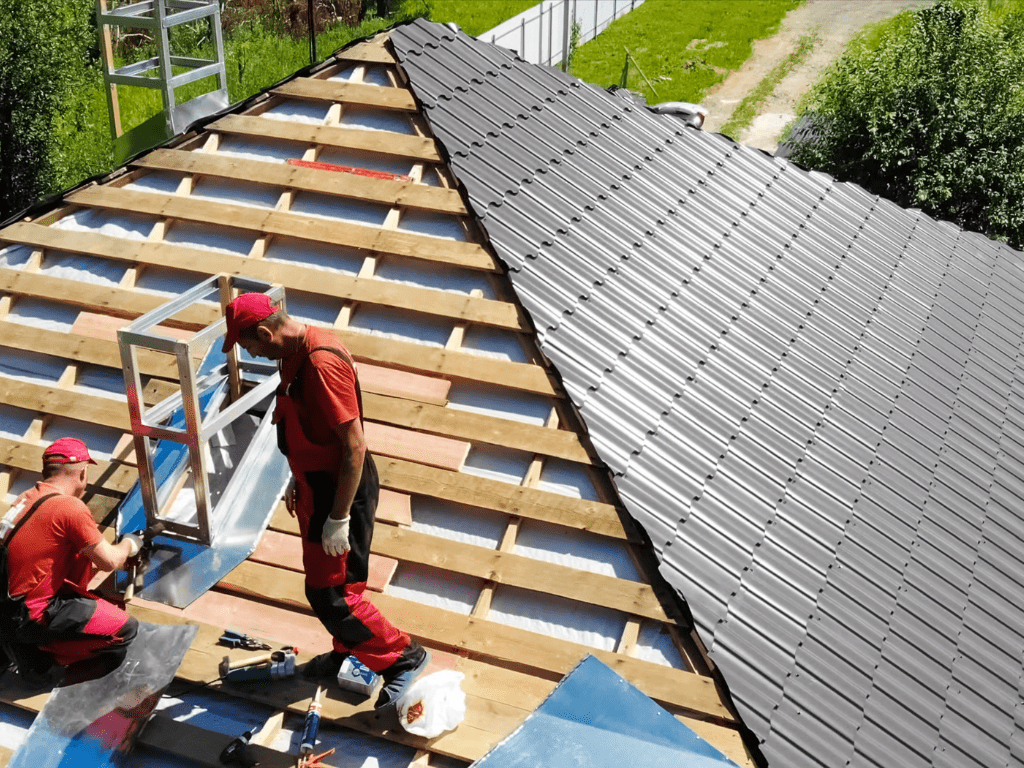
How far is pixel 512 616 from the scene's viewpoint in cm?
532

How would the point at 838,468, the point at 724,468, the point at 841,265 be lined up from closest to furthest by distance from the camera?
the point at 724,468, the point at 838,468, the point at 841,265

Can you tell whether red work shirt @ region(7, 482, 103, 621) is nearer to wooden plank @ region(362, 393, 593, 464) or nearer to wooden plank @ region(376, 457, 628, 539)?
wooden plank @ region(376, 457, 628, 539)

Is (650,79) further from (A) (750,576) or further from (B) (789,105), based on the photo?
(A) (750,576)

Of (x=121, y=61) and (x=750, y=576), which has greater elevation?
(x=750, y=576)

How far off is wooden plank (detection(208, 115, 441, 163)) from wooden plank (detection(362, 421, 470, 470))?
2.07 meters

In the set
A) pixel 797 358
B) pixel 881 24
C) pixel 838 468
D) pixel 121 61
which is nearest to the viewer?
pixel 838 468

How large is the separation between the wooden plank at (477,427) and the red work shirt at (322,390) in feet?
4.59

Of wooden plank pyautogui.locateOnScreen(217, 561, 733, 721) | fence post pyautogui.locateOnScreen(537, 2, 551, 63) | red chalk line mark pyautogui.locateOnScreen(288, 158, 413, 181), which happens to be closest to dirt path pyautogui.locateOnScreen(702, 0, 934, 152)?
fence post pyautogui.locateOnScreen(537, 2, 551, 63)

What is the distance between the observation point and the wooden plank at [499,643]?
16.3 feet

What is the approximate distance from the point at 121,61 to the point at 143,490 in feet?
79.2

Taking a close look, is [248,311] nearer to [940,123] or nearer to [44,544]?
[44,544]

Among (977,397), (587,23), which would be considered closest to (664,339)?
(977,397)

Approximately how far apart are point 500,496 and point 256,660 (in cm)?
148

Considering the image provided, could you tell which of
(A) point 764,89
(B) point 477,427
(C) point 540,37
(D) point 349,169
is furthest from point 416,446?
(A) point 764,89
